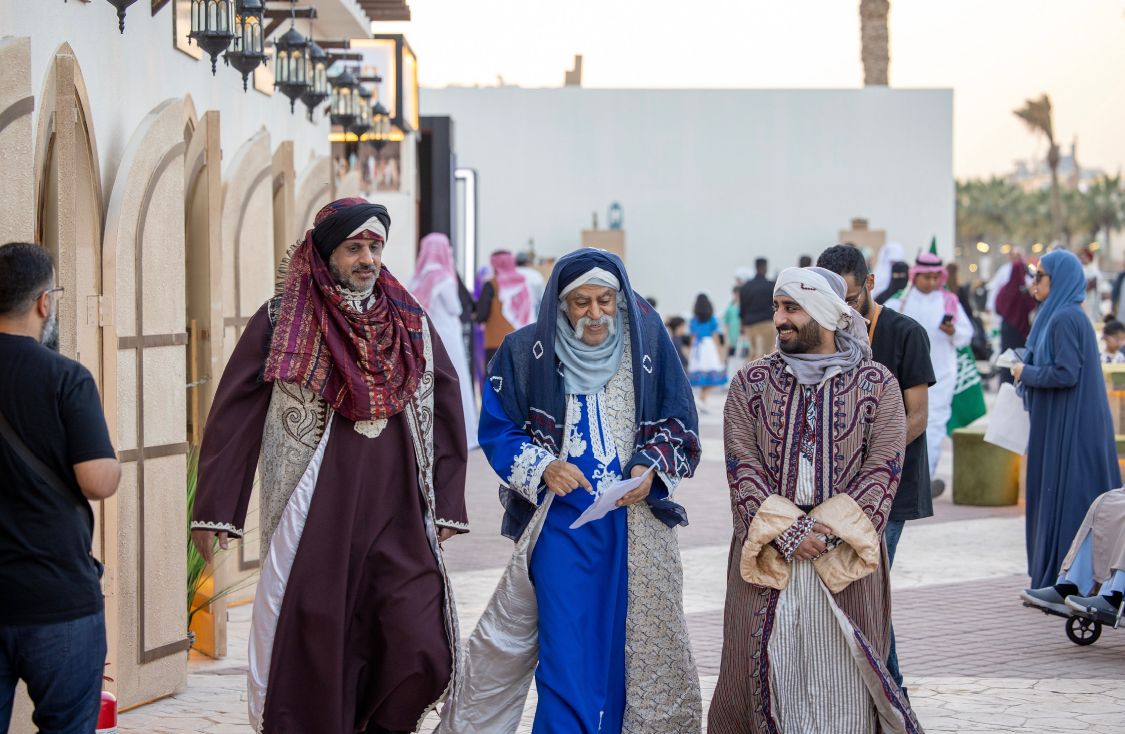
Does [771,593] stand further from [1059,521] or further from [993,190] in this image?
[993,190]

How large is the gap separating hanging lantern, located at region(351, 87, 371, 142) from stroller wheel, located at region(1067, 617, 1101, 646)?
624cm

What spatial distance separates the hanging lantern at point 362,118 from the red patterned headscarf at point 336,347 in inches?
259

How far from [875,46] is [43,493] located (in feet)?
93.5

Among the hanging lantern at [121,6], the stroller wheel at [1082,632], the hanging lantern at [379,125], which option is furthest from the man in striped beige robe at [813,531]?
the hanging lantern at [379,125]

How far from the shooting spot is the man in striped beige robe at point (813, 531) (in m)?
4.69

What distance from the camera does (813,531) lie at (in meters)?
4.67

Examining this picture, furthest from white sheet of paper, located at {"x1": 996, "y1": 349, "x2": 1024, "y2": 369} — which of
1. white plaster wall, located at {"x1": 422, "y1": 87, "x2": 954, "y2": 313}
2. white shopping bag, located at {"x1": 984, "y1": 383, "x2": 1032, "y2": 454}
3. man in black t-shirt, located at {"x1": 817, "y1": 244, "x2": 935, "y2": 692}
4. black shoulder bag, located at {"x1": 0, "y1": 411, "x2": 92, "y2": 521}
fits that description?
white plaster wall, located at {"x1": 422, "y1": 87, "x2": 954, "y2": 313}

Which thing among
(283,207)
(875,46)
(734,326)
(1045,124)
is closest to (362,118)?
(283,207)

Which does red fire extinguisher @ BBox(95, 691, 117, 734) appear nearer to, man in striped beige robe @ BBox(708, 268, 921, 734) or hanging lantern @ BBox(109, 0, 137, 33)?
man in striped beige robe @ BBox(708, 268, 921, 734)

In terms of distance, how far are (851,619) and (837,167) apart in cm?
2377

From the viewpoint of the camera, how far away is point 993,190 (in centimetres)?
6347

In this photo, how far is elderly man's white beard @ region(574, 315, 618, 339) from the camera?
484cm

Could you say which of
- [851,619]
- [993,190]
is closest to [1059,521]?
[851,619]

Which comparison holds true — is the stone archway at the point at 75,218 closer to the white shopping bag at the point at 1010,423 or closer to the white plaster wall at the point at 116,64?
the white plaster wall at the point at 116,64
